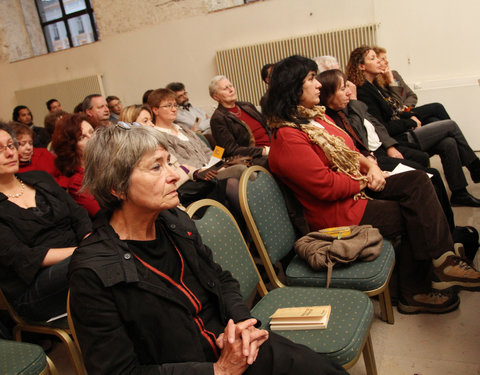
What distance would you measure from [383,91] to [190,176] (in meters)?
2.26

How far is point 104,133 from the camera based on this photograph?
1308mm

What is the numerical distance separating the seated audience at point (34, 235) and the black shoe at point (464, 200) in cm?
281

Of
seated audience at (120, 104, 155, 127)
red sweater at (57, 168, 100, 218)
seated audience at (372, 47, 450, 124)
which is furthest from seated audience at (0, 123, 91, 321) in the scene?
seated audience at (372, 47, 450, 124)

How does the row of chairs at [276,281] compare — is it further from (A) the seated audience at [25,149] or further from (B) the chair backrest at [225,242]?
(A) the seated audience at [25,149]

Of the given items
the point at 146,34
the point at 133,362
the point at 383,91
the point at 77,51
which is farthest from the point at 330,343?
the point at 77,51

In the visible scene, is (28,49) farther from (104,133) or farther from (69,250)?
(104,133)

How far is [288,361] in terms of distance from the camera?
1.31 m

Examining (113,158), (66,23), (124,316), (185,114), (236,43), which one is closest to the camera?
(124,316)

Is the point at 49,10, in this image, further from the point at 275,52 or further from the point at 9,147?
the point at 9,147

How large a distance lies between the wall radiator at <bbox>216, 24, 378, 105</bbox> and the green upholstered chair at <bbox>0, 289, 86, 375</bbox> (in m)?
4.85

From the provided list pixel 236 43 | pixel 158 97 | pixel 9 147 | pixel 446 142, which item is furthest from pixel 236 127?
pixel 236 43

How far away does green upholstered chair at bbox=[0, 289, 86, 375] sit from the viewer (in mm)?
1801

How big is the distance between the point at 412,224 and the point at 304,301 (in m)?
0.79

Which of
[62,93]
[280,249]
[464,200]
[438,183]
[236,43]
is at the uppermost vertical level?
[236,43]
